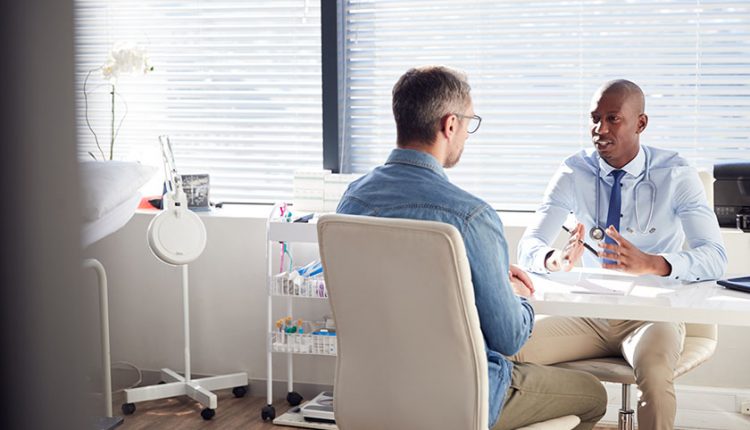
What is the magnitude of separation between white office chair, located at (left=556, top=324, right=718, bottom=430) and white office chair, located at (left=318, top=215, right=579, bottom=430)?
25.4 inches

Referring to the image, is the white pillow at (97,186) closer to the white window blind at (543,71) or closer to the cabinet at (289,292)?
the cabinet at (289,292)

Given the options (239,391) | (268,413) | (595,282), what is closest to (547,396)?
(595,282)

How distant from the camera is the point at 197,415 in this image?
3443mm

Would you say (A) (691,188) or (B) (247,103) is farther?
(B) (247,103)

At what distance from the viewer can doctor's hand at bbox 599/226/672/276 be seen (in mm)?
2188

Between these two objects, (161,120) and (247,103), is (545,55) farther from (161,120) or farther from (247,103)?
(161,120)

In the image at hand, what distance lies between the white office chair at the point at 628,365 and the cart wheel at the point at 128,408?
1.83 m

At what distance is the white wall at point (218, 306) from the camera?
3.65 metres

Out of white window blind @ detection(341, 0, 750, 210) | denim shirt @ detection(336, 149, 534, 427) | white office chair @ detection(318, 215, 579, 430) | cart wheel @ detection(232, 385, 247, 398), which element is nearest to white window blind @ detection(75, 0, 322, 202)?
white window blind @ detection(341, 0, 750, 210)

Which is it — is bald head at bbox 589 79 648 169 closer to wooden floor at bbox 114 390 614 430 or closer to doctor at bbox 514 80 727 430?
doctor at bbox 514 80 727 430

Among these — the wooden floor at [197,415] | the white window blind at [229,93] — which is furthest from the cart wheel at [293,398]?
the white window blind at [229,93]

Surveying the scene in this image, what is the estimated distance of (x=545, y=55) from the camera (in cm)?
351

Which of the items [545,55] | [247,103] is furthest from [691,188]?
[247,103]

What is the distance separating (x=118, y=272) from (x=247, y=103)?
12.1ft
